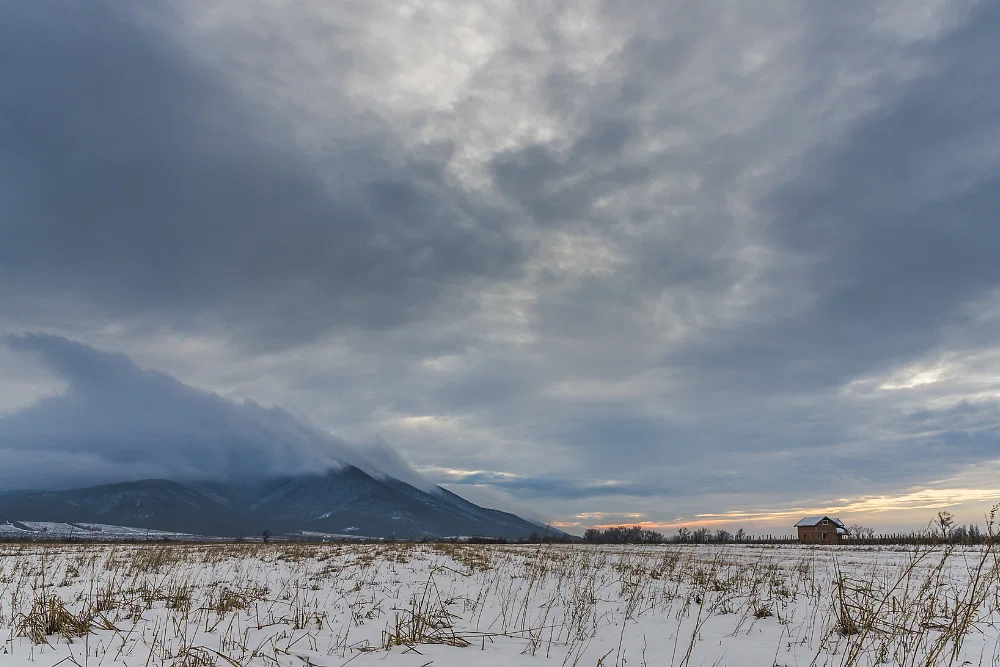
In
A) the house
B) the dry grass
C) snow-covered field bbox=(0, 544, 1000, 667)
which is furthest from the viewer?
the house

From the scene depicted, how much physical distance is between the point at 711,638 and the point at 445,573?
36.9 ft

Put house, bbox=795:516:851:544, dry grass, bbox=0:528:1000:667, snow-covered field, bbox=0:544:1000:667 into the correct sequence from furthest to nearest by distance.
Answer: house, bbox=795:516:851:544 < dry grass, bbox=0:528:1000:667 < snow-covered field, bbox=0:544:1000:667

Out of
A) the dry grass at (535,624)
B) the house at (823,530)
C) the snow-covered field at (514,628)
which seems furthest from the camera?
the house at (823,530)

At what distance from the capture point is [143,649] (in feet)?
22.5

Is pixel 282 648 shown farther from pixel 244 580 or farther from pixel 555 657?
pixel 244 580

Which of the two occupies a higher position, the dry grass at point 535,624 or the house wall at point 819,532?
the dry grass at point 535,624

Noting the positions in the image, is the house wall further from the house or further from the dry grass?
the dry grass

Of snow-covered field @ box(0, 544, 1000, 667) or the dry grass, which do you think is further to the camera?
the dry grass

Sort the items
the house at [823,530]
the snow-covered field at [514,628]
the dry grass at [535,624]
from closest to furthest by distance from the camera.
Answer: the snow-covered field at [514,628] < the dry grass at [535,624] < the house at [823,530]

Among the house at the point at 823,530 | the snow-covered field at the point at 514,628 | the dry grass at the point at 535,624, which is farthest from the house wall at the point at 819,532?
the snow-covered field at the point at 514,628

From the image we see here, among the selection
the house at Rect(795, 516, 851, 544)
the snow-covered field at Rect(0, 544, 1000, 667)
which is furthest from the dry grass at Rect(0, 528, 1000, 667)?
the house at Rect(795, 516, 851, 544)

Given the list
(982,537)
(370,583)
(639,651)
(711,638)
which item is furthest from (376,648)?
(370,583)

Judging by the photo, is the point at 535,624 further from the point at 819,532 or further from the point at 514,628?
the point at 819,532

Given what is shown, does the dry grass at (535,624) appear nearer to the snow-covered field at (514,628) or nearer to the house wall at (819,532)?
the snow-covered field at (514,628)
